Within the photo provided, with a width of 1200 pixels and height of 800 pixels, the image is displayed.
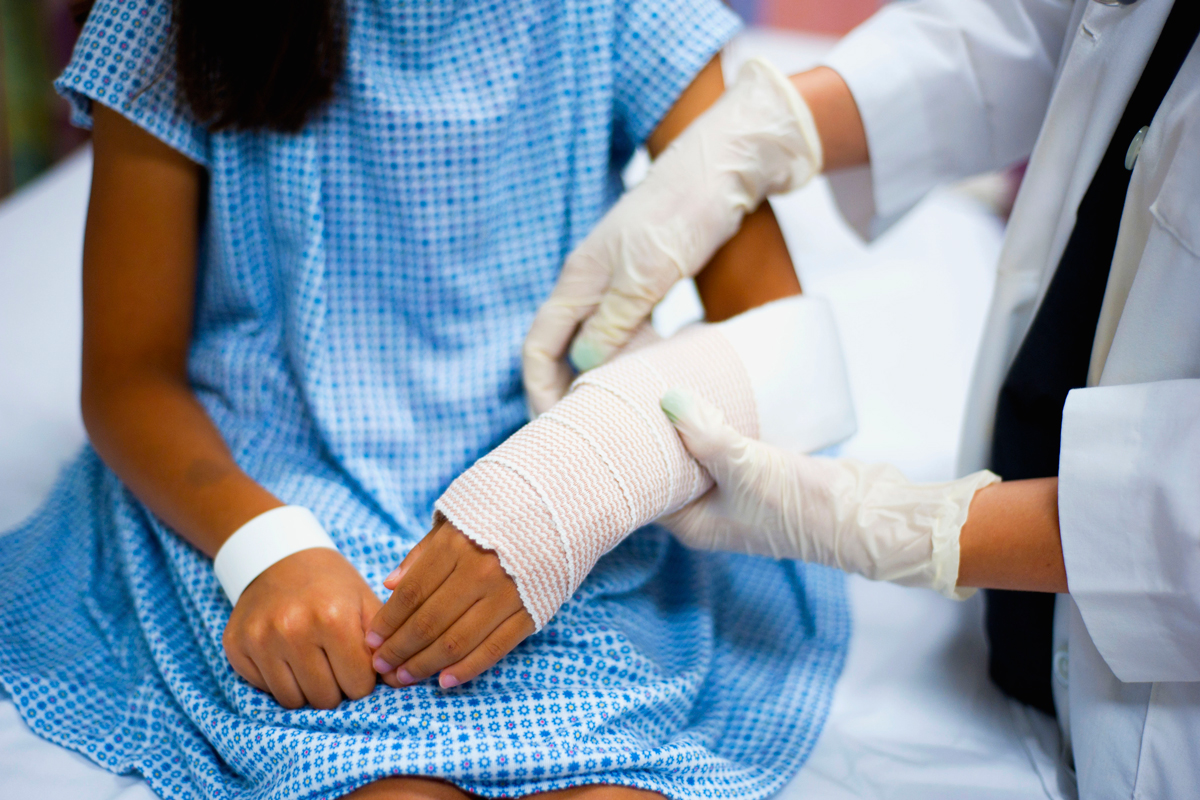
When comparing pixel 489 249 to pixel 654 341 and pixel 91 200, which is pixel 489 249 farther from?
pixel 91 200

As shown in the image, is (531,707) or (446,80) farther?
(446,80)

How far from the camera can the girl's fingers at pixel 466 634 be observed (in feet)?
2.05

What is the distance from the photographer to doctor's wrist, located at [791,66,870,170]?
35.9 inches

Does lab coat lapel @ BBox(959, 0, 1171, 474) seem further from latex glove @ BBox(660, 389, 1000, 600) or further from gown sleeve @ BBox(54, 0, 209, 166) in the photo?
gown sleeve @ BBox(54, 0, 209, 166)

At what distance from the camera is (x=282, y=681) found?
25.5 inches

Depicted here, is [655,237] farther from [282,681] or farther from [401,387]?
[282,681]

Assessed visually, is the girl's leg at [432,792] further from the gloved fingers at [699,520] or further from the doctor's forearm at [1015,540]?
the doctor's forearm at [1015,540]

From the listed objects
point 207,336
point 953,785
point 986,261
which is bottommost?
point 953,785

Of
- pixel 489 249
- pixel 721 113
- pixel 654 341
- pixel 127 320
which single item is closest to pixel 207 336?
pixel 127 320

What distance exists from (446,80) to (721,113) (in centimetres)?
26

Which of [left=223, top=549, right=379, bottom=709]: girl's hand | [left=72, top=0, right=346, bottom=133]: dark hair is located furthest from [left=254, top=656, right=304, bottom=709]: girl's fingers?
[left=72, top=0, right=346, bottom=133]: dark hair

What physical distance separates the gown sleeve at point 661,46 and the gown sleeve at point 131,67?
41 cm

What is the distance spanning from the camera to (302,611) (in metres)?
0.66

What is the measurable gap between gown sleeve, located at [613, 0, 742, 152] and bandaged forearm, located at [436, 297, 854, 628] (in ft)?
0.82
